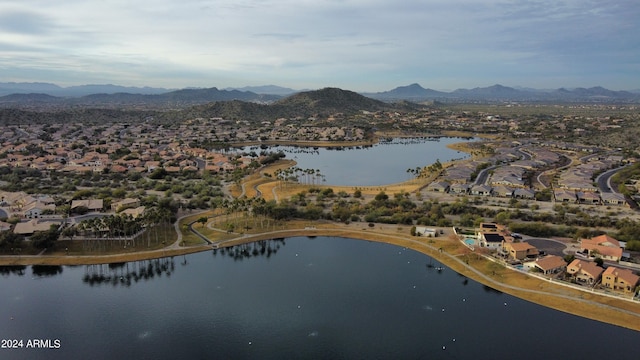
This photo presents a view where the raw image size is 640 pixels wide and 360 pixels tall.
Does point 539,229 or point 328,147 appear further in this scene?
point 328,147

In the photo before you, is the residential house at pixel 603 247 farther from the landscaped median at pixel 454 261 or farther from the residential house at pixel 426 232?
the residential house at pixel 426 232

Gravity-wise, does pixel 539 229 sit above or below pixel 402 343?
above

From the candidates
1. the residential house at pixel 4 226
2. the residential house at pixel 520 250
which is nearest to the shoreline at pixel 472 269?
the residential house at pixel 520 250

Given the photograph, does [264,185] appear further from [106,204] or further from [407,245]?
[407,245]

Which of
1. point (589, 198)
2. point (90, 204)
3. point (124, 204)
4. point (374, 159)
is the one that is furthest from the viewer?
point (374, 159)

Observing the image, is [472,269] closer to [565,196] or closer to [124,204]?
[565,196]

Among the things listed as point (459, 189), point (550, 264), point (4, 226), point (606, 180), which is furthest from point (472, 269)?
point (606, 180)

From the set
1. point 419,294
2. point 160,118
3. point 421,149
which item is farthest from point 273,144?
point 419,294
